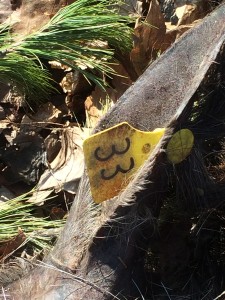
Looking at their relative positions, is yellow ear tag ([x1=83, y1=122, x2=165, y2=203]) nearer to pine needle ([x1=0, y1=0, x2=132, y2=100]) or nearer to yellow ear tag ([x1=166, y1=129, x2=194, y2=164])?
yellow ear tag ([x1=166, y1=129, x2=194, y2=164])

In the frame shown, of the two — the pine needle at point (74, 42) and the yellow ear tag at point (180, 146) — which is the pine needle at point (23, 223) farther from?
the yellow ear tag at point (180, 146)

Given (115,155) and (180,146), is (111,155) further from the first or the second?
(180,146)

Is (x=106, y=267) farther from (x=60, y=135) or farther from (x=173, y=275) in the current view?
(x=60, y=135)

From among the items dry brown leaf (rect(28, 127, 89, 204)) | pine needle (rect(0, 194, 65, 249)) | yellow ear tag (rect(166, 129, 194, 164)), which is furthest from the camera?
dry brown leaf (rect(28, 127, 89, 204))

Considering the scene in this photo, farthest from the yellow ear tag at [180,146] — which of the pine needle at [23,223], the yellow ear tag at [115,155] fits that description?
the pine needle at [23,223]

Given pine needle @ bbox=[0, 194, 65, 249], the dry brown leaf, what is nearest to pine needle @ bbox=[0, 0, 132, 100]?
the dry brown leaf
